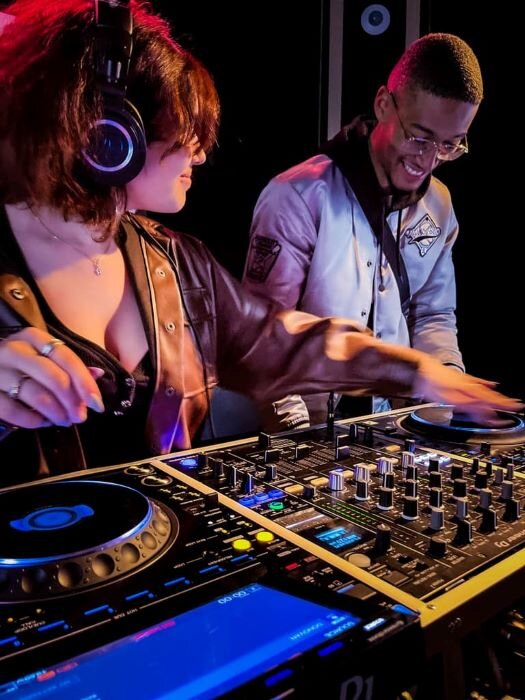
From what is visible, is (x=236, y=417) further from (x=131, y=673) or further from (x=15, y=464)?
(x=131, y=673)

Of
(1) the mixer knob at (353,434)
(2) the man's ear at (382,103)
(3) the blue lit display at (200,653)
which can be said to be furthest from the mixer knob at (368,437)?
(2) the man's ear at (382,103)

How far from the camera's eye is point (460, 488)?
3.20ft

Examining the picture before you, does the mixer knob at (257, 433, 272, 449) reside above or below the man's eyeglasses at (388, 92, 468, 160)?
below

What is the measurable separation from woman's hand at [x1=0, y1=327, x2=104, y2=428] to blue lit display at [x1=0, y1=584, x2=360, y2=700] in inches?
16.6

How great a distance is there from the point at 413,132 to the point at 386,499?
1.64m

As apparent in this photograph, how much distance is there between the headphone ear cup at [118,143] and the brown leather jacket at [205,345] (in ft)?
1.14

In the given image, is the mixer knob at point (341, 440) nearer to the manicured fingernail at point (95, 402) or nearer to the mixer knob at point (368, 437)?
the mixer knob at point (368, 437)

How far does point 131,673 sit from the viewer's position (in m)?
0.53

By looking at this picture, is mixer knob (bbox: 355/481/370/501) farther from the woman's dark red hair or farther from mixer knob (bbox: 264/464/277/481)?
the woman's dark red hair

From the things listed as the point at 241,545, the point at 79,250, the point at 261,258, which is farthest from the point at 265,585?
the point at 261,258

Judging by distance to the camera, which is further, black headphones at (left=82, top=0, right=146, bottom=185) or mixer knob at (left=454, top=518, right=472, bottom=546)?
black headphones at (left=82, top=0, right=146, bottom=185)

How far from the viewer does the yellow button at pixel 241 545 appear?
76 centimetres

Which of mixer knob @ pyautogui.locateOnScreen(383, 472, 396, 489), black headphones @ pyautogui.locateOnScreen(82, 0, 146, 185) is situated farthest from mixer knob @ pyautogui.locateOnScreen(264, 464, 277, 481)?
black headphones @ pyautogui.locateOnScreen(82, 0, 146, 185)

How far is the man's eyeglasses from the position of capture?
212 cm
